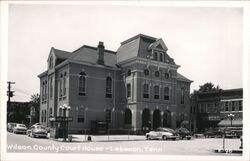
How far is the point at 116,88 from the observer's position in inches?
926

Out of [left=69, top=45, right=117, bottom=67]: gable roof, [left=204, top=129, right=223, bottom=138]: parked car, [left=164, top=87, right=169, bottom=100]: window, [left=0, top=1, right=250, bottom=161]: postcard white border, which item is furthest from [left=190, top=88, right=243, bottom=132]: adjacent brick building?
[left=0, top=1, right=250, bottom=161]: postcard white border

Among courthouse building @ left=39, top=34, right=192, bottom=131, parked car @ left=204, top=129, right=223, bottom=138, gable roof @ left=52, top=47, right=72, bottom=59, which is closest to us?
gable roof @ left=52, top=47, right=72, bottom=59

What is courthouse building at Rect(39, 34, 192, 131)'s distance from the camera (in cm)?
2188

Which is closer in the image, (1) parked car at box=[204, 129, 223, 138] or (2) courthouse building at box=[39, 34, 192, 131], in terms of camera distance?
(1) parked car at box=[204, 129, 223, 138]

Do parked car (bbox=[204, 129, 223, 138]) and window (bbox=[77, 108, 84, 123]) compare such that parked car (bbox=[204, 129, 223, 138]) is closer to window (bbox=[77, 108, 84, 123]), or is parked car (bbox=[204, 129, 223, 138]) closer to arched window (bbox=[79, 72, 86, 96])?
window (bbox=[77, 108, 84, 123])

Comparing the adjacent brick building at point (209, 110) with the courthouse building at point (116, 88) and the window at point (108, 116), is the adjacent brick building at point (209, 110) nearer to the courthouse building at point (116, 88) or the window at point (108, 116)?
the courthouse building at point (116, 88)

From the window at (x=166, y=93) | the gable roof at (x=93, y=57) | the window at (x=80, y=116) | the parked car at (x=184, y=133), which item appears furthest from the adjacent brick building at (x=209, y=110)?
the window at (x=80, y=116)

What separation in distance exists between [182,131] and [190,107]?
432 centimetres

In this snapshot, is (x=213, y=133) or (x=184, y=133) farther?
(x=184, y=133)

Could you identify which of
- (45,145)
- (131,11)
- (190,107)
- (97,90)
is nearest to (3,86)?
(45,145)

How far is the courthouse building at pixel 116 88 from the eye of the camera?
21875mm

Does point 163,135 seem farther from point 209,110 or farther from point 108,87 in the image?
point 209,110

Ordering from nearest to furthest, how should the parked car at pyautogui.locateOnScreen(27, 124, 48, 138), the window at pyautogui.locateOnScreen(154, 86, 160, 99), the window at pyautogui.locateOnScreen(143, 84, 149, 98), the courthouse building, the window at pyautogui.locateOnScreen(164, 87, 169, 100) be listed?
the parked car at pyautogui.locateOnScreen(27, 124, 48, 138) < the courthouse building < the window at pyautogui.locateOnScreen(143, 84, 149, 98) < the window at pyautogui.locateOnScreen(154, 86, 160, 99) < the window at pyautogui.locateOnScreen(164, 87, 169, 100)

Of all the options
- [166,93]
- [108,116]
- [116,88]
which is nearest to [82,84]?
[116,88]
